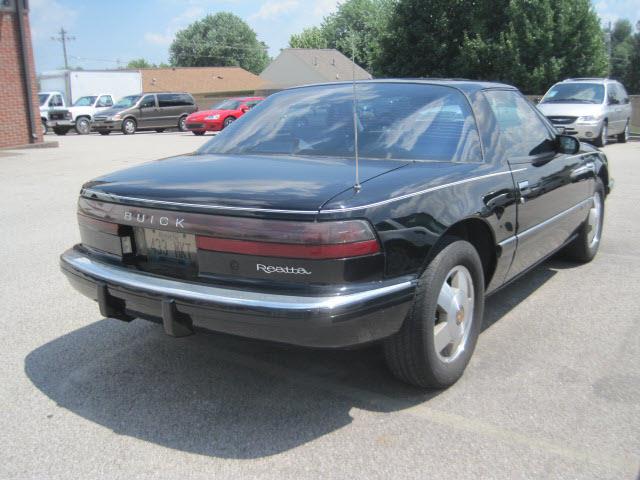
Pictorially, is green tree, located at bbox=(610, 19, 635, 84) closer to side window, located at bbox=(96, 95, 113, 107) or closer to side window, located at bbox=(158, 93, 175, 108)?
side window, located at bbox=(158, 93, 175, 108)

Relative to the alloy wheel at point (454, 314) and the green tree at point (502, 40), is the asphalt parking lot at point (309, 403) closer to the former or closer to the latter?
the alloy wheel at point (454, 314)

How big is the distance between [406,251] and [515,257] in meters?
1.27

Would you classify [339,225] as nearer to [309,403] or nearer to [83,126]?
[309,403]

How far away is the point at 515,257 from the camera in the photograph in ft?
12.5

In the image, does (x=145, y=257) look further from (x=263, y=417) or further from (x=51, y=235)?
(x=51, y=235)

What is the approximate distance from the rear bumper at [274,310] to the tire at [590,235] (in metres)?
3.20

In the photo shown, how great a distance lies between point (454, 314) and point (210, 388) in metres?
1.31

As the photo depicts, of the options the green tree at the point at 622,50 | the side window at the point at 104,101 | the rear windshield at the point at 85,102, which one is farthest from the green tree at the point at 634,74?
the rear windshield at the point at 85,102

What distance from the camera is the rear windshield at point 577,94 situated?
1697cm

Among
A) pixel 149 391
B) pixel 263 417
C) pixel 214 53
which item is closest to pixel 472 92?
pixel 263 417

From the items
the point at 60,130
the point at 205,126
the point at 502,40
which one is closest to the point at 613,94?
the point at 502,40

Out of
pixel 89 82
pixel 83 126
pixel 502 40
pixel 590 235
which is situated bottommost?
pixel 590 235

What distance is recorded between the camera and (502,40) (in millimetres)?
28266

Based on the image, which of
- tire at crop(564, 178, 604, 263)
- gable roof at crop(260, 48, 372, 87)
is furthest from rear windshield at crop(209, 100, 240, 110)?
gable roof at crop(260, 48, 372, 87)
